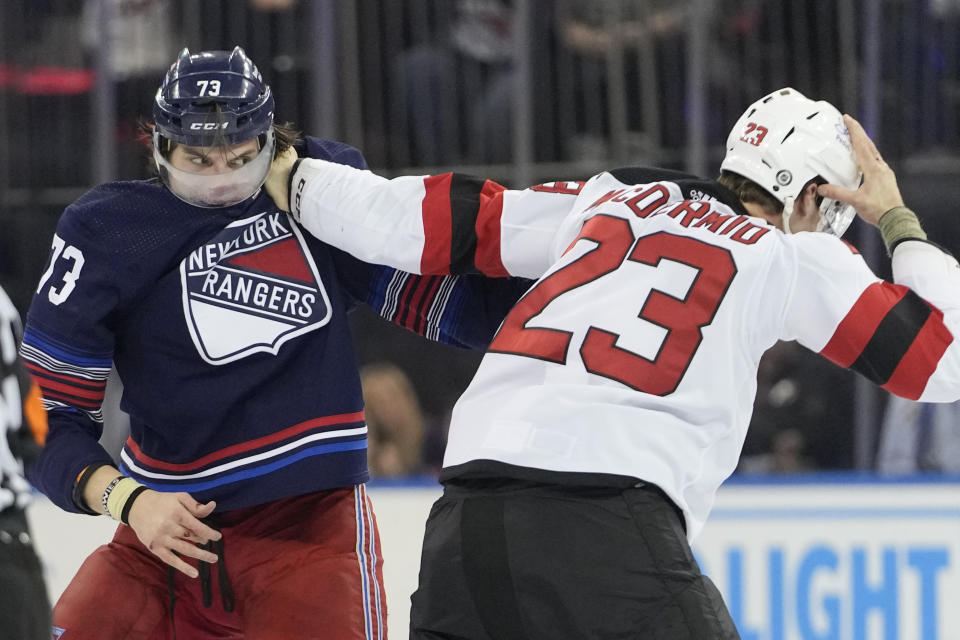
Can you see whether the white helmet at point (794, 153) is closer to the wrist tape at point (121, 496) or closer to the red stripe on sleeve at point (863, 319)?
the red stripe on sleeve at point (863, 319)

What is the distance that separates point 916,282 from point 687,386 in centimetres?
47

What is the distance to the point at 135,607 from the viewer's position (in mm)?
2711

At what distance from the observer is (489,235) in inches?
107

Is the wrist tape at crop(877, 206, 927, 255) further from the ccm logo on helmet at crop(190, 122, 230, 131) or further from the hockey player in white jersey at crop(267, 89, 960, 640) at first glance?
the ccm logo on helmet at crop(190, 122, 230, 131)

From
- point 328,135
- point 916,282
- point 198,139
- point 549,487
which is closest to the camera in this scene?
point 549,487

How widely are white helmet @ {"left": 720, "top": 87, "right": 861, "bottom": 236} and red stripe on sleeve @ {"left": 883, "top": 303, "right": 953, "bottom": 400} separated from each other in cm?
35

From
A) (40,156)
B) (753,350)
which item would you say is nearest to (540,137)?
(40,156)

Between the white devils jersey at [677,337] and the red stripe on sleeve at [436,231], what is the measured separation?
0.86 feet

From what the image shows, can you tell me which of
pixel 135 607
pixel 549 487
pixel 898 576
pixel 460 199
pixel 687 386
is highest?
pixel 460 199

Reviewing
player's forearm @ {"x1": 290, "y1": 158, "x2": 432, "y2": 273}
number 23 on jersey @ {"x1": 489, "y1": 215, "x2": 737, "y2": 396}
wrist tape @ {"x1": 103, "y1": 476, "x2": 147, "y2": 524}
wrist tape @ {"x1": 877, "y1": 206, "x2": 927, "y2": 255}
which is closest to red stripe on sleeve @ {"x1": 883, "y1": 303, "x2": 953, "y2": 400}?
wrist tape @ {"x1": 877, "y1": 206, "x2": 927, "y2": 255}

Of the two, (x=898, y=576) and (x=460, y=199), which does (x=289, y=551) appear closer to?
(x=460, y=199)

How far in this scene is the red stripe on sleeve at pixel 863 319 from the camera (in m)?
2.35

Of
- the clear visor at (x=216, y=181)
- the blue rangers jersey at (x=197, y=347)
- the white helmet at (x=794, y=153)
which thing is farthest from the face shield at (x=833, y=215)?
the clear visor at (x=216, y=181)

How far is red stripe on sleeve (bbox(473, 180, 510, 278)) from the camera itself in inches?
107
